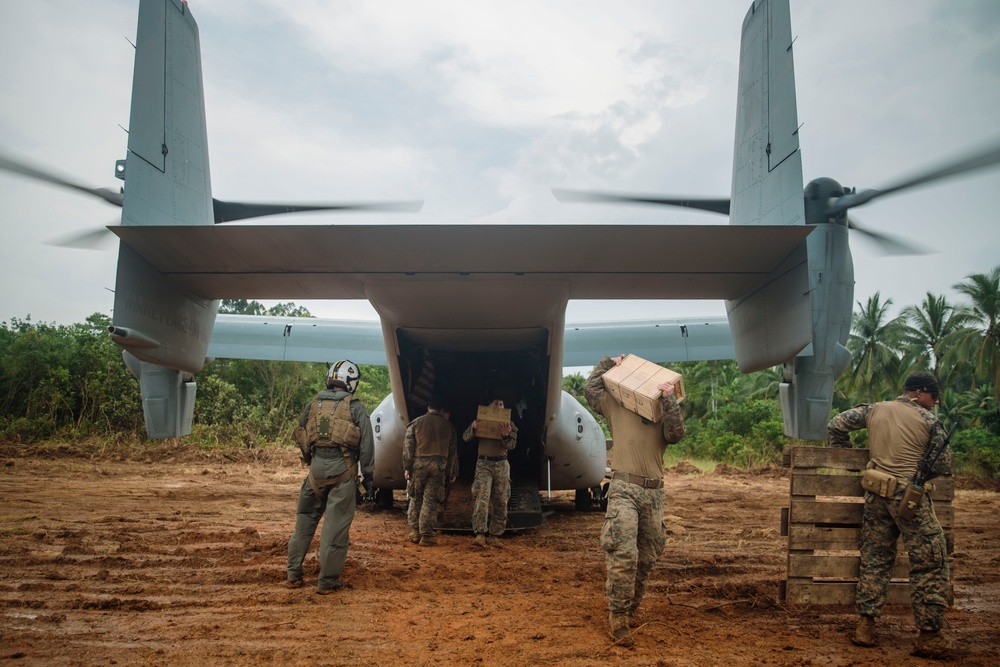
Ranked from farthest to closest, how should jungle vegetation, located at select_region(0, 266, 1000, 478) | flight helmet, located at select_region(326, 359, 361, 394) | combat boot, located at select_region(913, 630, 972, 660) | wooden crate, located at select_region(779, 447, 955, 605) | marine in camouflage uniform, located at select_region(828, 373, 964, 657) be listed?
jungle vegetation, located at select_region(0, 266, 1000, 478) → flight helmet, located at select_region(326, 359, 361, 394) → wooden crate, located at select_region(779, 447, 955, 605) → marine in camouflage uniform, located at select_region(828, 373, 964, 657) → combat boot, located at select_region(913, 630, 972, 660)

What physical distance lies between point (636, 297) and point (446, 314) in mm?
2006

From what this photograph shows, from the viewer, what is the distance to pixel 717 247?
5332mm

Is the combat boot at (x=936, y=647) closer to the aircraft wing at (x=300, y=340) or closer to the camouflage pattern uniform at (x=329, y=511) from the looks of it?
the camouflage pattern uniform at (x=329, y=511)

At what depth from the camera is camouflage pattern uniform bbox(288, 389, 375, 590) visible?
198 inches

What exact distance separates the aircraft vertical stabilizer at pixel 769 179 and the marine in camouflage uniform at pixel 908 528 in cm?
146

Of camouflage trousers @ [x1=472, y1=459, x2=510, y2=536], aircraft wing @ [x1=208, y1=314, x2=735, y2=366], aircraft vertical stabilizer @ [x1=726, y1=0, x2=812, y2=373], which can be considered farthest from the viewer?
aircraft wing @ [x1=208, y1=314, x2=735, y2=366]

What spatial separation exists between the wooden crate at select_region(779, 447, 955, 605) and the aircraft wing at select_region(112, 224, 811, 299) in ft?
5.86

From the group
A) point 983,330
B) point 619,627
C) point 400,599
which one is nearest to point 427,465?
point 400,599

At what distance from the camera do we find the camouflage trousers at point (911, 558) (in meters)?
3.76

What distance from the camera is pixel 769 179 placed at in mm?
6637

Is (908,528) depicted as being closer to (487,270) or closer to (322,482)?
(487,270)

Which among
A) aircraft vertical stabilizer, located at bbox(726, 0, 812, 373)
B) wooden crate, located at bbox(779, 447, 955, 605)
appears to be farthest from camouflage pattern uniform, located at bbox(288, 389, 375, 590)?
aircraft vertical stabilizer, located at bbox(726, 0, 812, 373)

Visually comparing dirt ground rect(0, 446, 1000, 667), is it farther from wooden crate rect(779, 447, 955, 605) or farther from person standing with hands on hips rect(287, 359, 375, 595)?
person standing with hands on hips rect(287, 359, 375, 595)

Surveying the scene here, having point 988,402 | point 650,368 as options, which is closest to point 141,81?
point 650,368
